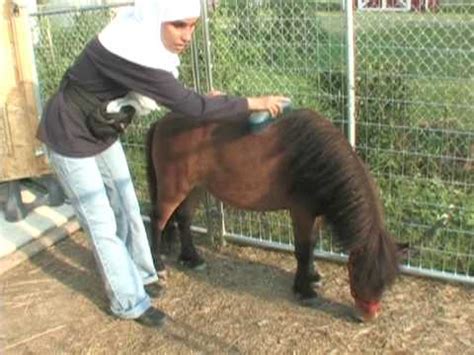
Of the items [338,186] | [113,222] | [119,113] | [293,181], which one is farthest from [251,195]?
[119,113]

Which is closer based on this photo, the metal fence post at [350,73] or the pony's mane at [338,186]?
the pony's mane at [338,186]

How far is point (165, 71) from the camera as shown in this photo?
3254 mm

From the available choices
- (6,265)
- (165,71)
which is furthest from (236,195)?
(6,265)

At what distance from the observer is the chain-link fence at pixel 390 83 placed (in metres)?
3.98

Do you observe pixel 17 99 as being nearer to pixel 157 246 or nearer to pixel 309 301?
pixel 157 246

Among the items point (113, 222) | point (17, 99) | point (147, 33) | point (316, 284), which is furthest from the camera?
point (17, 99)

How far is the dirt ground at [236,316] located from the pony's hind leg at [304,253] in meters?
0.08

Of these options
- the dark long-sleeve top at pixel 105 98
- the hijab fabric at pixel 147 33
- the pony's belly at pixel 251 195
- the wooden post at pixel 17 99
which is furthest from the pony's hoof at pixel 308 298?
the wooden post at pixel 17 99

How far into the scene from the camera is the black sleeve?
3246 millimetres

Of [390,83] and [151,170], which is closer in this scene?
[390,83]

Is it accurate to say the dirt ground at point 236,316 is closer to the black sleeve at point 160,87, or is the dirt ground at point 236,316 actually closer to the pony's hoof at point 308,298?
the pony's hoof at point 308,298

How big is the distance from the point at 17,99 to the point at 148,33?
2.15m

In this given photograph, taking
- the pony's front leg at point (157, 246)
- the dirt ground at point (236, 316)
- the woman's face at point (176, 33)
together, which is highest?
the woman's face at point (176, 33)

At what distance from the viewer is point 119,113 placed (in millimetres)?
3533
